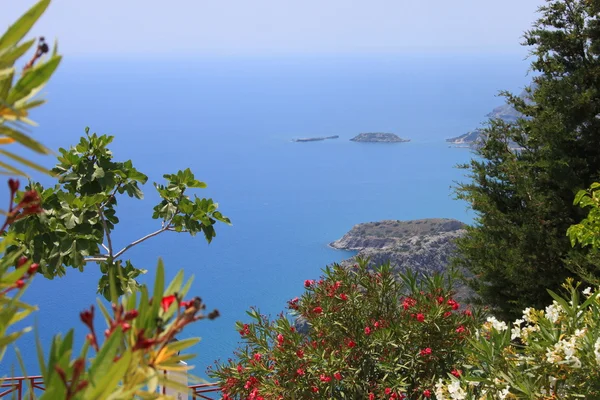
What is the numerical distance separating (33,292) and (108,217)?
85.9 ft

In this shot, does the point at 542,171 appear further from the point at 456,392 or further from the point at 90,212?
the point at 90,212

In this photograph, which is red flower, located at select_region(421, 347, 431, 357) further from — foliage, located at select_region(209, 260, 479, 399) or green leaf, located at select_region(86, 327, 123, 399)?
green leaf, located at select_region(86, 327, 123, 399)

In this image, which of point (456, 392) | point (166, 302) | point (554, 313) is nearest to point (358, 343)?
point (456, 392)

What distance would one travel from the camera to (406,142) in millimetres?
53969

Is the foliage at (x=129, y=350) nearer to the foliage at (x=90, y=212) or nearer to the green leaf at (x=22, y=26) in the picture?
the green leaf at (x=22, y=26)

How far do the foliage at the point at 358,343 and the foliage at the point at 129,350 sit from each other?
2205mm

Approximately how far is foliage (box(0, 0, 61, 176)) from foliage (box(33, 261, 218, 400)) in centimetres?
14

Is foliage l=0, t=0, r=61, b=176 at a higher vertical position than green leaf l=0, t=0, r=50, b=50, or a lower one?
lower

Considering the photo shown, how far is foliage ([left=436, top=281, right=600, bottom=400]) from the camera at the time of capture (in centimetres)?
173

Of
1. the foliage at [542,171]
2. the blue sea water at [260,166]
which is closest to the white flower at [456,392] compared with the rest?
the blue sea water at [260,166]

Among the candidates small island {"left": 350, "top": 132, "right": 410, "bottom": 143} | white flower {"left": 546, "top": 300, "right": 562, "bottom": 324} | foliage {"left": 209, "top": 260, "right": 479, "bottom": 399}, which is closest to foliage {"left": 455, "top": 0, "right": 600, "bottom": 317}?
foliage {"left": 209, "top": 260, "right": 479, "bottom": 399}

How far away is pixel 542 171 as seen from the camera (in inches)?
238

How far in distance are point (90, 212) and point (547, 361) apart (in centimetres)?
199

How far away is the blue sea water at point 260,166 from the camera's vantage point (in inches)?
1056
